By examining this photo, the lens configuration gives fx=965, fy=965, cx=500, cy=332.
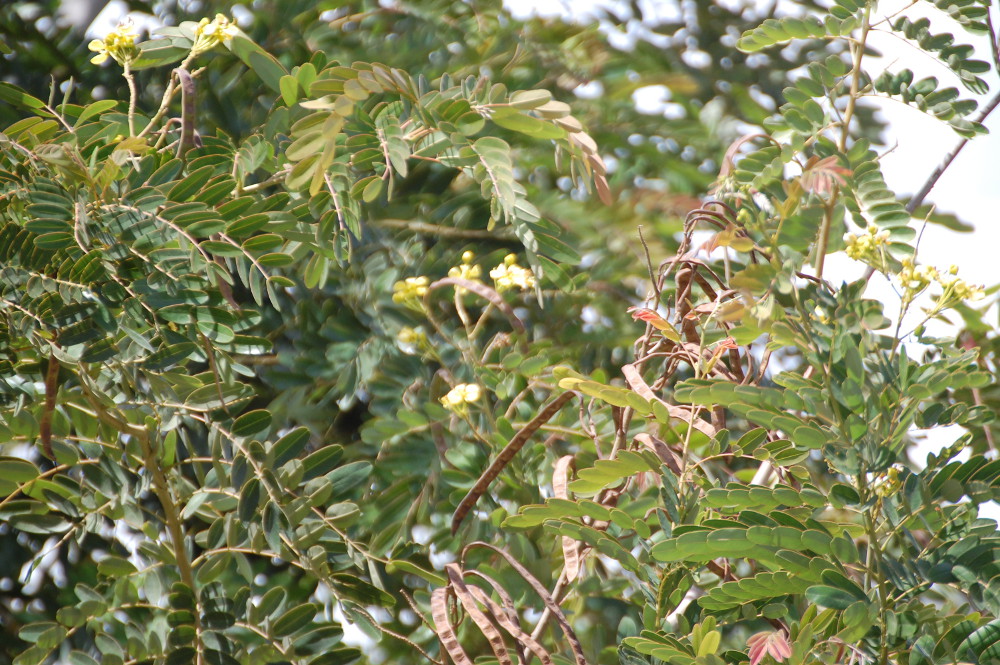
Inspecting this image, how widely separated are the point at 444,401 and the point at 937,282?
0.60 meters

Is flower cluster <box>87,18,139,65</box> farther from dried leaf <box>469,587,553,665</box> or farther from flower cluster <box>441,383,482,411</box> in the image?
dried leaf <box>469,587,553,665</box>

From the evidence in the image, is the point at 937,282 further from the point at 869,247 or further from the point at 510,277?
the point at 510,277

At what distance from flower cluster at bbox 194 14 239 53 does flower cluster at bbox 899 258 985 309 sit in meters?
0.72

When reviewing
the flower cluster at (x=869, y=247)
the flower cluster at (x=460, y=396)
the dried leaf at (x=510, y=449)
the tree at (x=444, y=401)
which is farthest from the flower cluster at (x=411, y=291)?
the flower cluster at (x=869, y=247)

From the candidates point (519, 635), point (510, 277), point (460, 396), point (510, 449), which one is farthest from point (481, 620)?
point (510, 277)

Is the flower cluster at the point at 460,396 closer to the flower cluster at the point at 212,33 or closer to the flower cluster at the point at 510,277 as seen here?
the flower cluster at the point at 510,277

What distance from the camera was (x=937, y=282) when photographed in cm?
81

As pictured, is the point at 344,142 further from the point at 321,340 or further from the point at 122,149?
the point at 321,340

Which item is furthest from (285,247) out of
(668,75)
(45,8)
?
(668,75)

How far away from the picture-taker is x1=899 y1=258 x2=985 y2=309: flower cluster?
0.78 m

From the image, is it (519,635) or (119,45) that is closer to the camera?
(519,635)

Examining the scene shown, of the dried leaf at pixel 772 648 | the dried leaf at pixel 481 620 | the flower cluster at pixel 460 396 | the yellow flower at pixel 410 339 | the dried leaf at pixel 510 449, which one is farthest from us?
the yellow flower at pixel 410 339

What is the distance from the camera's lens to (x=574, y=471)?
41.5 inches

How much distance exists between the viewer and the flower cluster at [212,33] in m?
1.03
